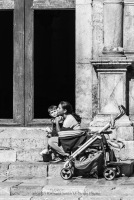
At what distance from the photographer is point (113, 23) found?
55.5 ft

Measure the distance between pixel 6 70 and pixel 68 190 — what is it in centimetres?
556

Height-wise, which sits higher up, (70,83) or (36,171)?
(70,83)

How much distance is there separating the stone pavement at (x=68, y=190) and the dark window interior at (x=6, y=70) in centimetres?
404

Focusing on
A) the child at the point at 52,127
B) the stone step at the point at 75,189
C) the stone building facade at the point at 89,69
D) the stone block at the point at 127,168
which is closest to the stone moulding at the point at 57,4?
the stone building facade at the point at 89,69

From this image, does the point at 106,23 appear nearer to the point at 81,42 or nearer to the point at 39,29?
the point at 81,42

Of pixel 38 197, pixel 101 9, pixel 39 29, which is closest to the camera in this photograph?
pixel 38 197

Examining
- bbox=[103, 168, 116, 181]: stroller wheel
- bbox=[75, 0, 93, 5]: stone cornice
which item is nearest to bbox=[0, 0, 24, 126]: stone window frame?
bbox=[75, 0, 93, 5]: stone cornice

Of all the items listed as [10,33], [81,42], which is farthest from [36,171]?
[10,33]

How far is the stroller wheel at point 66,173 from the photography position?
15.4m

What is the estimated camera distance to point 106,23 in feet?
55.7

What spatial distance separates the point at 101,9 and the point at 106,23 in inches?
14.8

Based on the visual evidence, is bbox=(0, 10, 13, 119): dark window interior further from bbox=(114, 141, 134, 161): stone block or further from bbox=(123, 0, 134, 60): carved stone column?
bbox=(114, 141, 134, 161): stone block

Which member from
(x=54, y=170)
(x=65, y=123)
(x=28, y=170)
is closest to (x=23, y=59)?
(x=65, y=123)

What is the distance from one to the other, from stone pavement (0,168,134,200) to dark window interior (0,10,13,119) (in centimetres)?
404
